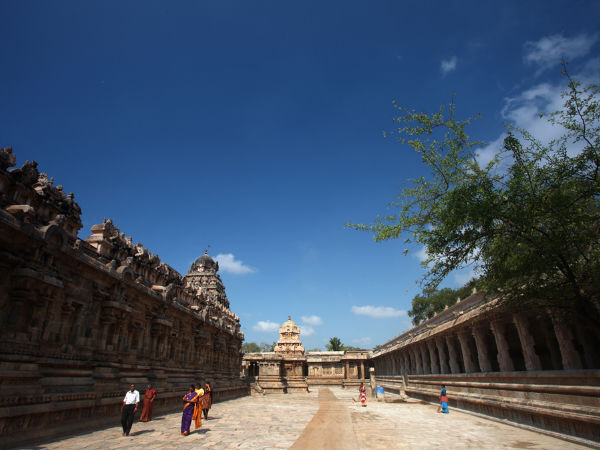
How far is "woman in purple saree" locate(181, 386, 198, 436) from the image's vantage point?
11016 mm

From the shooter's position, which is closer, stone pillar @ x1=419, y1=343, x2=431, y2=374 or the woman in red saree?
the woman in red saree

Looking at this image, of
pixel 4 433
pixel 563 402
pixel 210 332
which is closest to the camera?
pixel 4 433

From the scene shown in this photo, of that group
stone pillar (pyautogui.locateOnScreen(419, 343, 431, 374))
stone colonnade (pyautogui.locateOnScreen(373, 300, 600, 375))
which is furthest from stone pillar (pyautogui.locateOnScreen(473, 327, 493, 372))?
stone pillar (pyautogui.locateOnScreen(419, 343, 431, 374))

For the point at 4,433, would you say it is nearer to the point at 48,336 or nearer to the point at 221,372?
the point at 48,336

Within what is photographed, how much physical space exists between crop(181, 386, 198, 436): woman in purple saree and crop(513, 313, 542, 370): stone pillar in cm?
1321

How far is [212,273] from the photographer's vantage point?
147 ft

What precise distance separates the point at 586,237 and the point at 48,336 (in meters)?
15.5

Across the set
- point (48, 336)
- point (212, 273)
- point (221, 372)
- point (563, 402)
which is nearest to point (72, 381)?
point (48, 336)

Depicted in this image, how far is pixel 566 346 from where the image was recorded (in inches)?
470

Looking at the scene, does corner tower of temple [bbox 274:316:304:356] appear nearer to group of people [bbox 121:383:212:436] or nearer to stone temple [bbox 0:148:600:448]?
stone temple [bbox 0:148:600:448]

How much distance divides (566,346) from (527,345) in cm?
229

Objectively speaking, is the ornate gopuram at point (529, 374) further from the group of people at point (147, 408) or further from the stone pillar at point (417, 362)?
the group of people at point (147, 408)

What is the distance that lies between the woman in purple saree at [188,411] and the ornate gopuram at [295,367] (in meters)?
29.6

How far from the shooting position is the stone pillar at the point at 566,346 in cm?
1158
